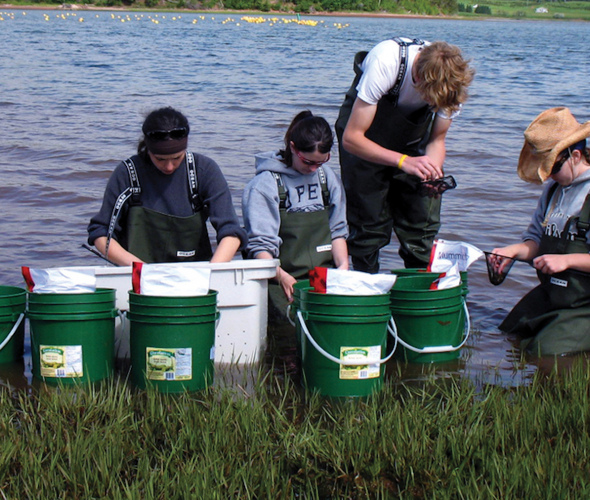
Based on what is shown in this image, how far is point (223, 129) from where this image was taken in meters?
13.1

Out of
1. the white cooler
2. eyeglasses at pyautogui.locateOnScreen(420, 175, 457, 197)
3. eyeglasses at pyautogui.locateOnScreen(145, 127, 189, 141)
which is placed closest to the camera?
the white cooler

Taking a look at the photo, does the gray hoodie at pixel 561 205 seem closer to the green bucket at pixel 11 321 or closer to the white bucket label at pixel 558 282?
the white bucket label at pixel 558 282

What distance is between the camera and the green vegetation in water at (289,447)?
267 centimetres

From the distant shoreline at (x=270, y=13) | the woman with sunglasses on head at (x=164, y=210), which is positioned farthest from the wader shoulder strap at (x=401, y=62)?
the distant shoreline at (x=270, y=13)

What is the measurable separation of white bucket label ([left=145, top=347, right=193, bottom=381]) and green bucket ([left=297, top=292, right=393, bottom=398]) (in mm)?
533

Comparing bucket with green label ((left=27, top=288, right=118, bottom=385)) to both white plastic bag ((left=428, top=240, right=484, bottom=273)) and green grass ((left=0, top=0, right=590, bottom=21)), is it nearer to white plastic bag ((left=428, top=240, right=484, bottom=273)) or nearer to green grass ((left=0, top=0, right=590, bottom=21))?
white plastic bag ((left=428, top=240, right=484, bottom=273))

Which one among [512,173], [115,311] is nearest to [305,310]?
[115,311]

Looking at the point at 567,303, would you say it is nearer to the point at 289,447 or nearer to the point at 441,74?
the point at 441,74

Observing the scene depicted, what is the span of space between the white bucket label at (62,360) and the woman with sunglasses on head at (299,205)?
1.24 meters

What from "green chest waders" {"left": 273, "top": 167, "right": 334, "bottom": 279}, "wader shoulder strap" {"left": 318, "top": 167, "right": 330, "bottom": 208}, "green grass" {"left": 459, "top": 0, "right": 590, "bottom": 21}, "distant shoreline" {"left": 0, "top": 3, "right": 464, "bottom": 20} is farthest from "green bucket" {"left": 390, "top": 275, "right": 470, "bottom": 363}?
"green grass" {"left": 459, "top": 0, "right": 590, "bottom": 21}

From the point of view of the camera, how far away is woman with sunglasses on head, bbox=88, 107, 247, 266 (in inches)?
174

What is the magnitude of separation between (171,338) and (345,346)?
0.76 m

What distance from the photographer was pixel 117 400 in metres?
3.46

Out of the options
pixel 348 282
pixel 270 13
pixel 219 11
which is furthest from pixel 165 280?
pixel 270 13
